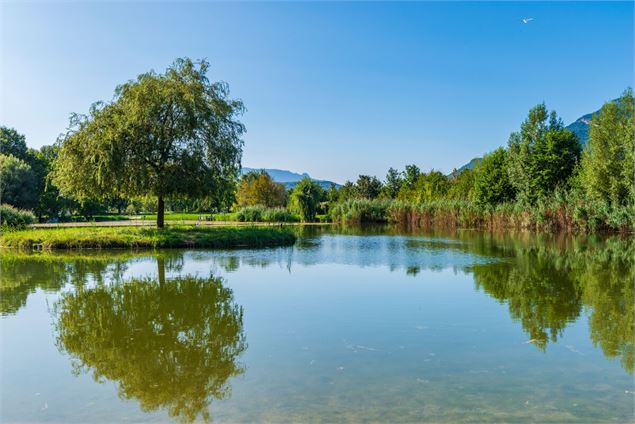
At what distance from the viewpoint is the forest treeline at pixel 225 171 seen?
2361 centimetres

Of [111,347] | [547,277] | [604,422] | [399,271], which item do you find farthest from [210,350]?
[547,277]

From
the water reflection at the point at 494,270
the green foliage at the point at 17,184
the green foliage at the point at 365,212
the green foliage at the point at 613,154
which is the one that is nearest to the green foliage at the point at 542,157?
the green foliage at the point at 613,154

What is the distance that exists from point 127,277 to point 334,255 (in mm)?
9085

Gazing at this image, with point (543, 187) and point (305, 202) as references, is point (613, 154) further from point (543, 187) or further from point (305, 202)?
point (305, 202)

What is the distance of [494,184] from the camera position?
46.9 meters

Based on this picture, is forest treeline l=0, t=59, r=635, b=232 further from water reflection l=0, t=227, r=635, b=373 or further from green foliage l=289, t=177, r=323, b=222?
water reflection l=0, t=227, r=635, b=373

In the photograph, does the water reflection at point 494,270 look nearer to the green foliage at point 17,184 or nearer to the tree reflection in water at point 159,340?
the tree reflection in water at point 159,340

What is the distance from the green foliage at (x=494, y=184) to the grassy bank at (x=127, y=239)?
28481 mm

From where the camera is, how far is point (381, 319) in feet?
31.2

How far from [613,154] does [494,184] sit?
13602mm

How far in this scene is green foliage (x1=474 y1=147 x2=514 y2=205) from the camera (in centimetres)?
4644

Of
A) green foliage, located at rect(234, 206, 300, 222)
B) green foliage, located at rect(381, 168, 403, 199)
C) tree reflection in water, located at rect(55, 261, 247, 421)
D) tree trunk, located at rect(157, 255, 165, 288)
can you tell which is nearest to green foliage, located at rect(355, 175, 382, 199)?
green foliage, located at rect(381, 168, 403, 199)

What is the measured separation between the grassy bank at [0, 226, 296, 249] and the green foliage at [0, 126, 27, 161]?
33.7 m

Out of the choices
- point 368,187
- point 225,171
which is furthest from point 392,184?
point 225,171
